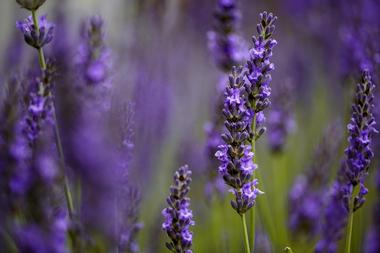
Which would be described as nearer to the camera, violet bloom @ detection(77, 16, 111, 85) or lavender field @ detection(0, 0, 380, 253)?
lavender field @ detection(0, 0, 380, 253)

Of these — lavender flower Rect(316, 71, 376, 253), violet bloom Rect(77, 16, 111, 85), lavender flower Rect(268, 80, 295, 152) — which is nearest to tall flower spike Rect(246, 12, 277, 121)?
lavender flower Rect(316, 71, 376, 253)

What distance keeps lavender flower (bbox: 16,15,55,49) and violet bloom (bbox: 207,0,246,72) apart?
69 cm

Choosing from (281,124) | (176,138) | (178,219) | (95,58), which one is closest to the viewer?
(178,219)

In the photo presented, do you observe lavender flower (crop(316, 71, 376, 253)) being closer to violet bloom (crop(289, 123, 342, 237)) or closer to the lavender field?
the lavender field

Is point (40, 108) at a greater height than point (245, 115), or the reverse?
point (40, 108)

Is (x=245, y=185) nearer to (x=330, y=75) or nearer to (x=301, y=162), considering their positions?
(x=301, y=162)

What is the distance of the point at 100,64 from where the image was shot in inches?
67.8

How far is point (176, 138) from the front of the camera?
3.55m

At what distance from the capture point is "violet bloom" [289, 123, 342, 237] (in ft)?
6.20

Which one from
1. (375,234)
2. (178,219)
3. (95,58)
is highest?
(95,58)

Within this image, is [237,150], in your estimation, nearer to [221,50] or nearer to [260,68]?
[260,68]

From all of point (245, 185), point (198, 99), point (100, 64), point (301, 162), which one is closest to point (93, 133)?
point (100, 64)

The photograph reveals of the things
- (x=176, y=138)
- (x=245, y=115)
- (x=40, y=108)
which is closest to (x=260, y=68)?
(x=245, y=115)

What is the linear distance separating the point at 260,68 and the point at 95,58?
65 centimetres
